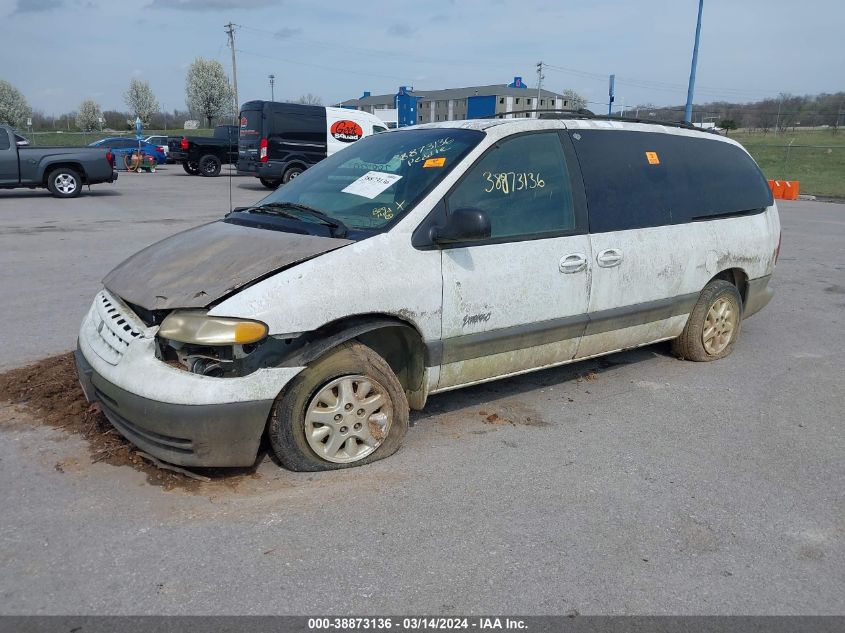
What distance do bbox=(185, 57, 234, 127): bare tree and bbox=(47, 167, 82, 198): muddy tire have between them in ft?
214

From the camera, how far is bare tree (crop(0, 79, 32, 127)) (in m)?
82.9

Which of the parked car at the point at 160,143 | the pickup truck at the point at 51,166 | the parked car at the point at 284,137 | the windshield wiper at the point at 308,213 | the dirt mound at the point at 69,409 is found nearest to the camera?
the dirt mound at the point at 69,409

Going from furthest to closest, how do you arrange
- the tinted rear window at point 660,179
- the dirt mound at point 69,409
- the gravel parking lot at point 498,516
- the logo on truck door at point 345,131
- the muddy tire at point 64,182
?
the logo on truck door at point 345,131, the muddy tire at point 64,182, the tinted rear window at point 660,179, the dirt mound at point 69,409, the gravel parking lot at point 498,516

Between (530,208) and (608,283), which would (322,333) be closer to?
(530,208)

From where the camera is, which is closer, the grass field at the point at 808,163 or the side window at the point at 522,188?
the side window at the point at 522,188

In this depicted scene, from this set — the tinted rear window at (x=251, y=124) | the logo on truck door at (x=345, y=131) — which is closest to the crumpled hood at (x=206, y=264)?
the tinted rear window at (x=251, y=124)

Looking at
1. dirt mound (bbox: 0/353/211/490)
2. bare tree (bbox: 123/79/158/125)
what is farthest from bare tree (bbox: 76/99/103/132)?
dirt mound (bbox: 0/353/211/490)

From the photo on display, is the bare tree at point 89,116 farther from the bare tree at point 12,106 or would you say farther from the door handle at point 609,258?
the door handle at point 609,258

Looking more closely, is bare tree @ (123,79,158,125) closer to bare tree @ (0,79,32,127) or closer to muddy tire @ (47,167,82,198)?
bare tree @ (0,79,32,127)

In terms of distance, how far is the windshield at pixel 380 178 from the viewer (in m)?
3.80

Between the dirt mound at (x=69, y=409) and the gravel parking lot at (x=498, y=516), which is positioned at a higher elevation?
the dirt mound at (x=69, y=409)

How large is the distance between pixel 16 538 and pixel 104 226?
A: 34.6 ft

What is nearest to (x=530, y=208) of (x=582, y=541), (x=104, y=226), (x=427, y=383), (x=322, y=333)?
(x=427, y=383)

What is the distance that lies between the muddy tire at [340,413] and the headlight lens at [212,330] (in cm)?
34
